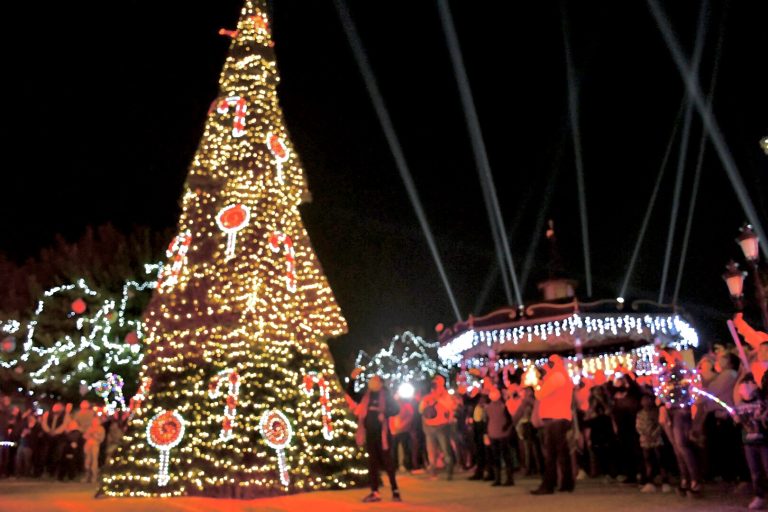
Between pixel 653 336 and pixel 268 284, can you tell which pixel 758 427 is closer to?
pixel 268 284

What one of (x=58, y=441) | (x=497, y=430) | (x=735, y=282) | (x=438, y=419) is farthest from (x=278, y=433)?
(x=58, y=441)

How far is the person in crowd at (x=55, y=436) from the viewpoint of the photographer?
52.8 ft

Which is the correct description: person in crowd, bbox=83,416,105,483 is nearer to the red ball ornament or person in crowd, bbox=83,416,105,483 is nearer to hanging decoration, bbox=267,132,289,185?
hanging decoration, bbox=267,132,289,185

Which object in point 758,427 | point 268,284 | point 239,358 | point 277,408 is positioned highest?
point 268,284

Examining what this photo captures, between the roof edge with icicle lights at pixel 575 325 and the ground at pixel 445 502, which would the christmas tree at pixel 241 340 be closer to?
the ground at pixel 445 502

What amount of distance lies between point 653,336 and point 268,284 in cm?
1115

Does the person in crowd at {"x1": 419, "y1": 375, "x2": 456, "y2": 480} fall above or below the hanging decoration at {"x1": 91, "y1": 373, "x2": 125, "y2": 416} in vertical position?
below

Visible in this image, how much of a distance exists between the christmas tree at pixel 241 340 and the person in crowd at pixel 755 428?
5796 millimetres

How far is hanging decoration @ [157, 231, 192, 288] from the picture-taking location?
11258mm

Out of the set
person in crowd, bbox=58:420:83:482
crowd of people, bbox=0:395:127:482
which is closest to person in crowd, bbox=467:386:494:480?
crowd of people, bbox=0:395:127:482

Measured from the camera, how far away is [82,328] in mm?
22438

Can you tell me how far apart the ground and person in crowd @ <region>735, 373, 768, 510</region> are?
291 mm

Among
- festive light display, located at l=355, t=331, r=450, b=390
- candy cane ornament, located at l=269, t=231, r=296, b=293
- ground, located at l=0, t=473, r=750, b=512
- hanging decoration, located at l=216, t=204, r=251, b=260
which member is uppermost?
festive light display, located at l=355, t=331, r=450, b=390

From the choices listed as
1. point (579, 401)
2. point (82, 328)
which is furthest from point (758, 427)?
point (82, 328)
